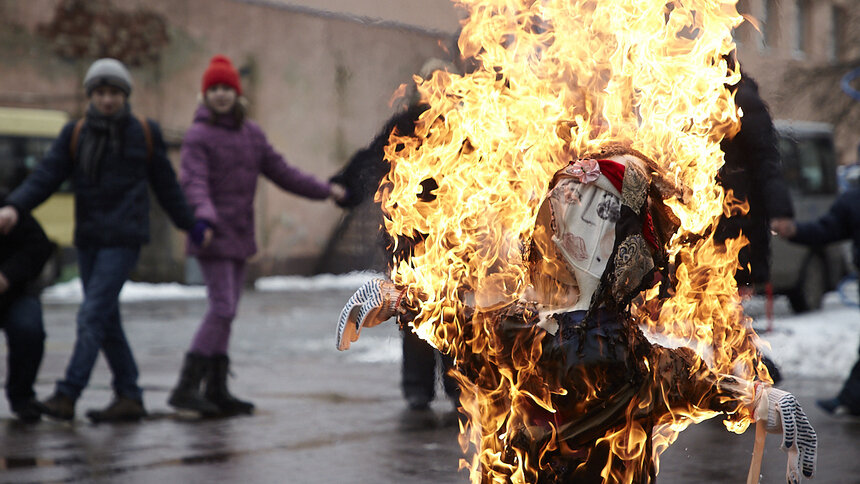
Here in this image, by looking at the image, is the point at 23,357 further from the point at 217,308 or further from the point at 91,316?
the point at 217,308

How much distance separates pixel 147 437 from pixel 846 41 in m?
12.5

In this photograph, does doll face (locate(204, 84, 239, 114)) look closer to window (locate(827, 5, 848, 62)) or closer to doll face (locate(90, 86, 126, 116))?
doll face (locate(90, 86, 126, 116))

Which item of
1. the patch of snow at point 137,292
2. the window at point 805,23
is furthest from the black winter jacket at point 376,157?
the patch of snow at point 137,292

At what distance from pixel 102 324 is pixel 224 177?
3.99 feet

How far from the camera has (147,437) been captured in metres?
6.32

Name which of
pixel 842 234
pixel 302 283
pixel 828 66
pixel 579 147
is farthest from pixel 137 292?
pixel 579 147

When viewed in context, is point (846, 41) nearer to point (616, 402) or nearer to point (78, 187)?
point (78, 187)

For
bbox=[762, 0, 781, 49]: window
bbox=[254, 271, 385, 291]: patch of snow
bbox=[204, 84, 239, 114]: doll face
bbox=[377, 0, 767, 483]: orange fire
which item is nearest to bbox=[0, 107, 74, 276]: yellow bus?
bbox=[254, 271, 385, 291]: patch of snow

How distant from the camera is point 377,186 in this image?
534 centimetres

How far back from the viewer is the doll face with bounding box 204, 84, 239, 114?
7469 millimetres

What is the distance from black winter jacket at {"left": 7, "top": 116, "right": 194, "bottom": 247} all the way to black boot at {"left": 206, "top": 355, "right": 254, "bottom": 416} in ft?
2.87

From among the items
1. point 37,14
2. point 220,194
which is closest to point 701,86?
point 220,194

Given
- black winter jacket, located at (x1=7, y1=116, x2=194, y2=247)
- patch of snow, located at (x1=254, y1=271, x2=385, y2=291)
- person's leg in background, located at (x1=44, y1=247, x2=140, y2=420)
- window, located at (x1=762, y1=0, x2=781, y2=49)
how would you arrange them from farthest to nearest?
patch of snow, located at (x1=254, y1=271, x2=385, y2=291), black winter jacket, located at (x1=7, y1=116, x2=194, y2=247), person's leg in background, located at (x1=44, y1=247, x2=140, y2=420), window, located at (x1=762, y1=0, x2=781, y2=49)

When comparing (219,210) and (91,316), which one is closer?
(91,316)
